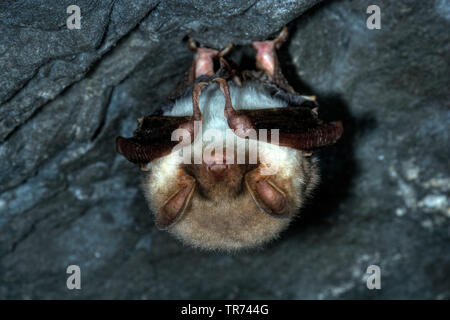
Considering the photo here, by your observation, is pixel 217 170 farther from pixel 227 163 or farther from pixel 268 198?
pixel 268 198

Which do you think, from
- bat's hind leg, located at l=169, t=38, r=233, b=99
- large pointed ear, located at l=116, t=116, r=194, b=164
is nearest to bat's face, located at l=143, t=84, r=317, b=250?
large pointed ear, located at l=116, t=116, r=194, b=164

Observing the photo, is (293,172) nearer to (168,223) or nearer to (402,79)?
(168,223)

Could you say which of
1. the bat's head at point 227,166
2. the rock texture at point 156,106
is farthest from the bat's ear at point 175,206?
the rock texture at point 156,106

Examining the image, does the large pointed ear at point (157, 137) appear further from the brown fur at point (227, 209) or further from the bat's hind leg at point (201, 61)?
the bat's hind leg at point (201, 61)

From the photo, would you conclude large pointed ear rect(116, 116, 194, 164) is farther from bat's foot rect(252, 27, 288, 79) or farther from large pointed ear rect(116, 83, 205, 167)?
bat's foot rect(252, 27, 288, 79)

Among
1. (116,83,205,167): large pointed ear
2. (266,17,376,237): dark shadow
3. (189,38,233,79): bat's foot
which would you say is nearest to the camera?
(116,83,205,167): large pointed ear

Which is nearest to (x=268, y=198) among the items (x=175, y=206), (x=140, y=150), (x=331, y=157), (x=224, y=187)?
(x=224, y=187)

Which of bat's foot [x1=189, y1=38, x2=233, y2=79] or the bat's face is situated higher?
bat's foot [x1=189, y1=38, x2=233, y2=79]
